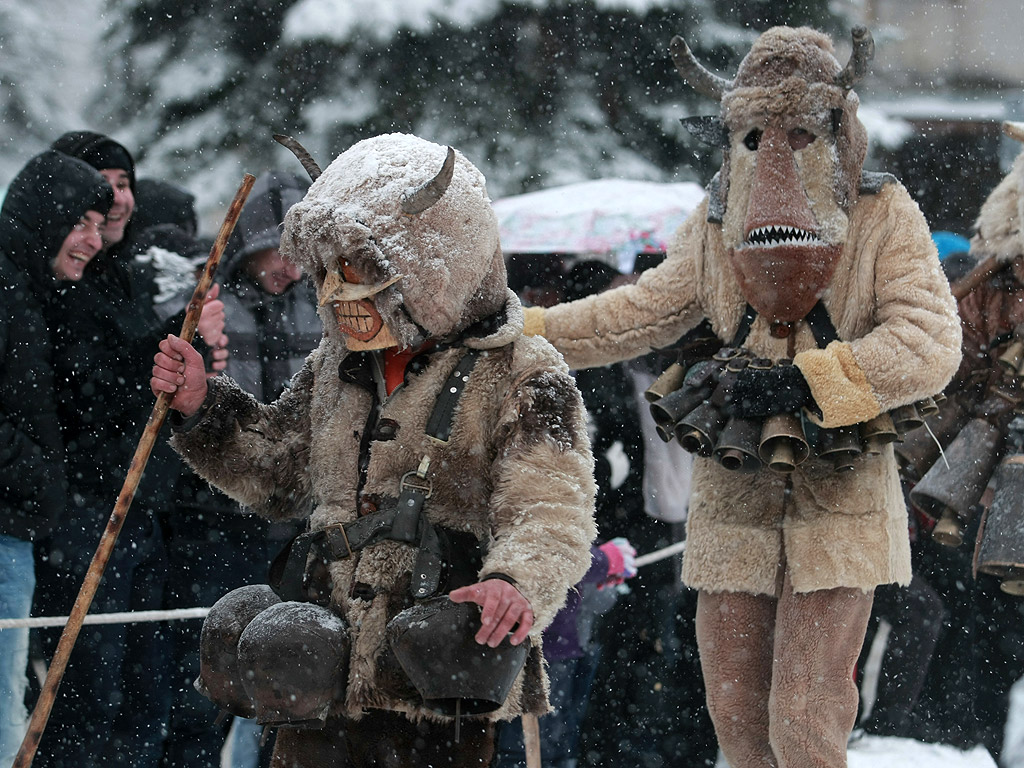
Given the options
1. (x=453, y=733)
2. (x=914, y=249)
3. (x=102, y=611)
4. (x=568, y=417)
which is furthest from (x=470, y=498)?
(x=102, y=611)

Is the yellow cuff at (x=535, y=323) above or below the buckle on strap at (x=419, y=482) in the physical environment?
below

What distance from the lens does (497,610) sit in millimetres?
2389

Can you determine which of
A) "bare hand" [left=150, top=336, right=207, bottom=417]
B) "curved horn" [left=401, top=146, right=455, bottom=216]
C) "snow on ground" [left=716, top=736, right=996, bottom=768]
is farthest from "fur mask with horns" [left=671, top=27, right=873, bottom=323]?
"snow on ground" [left=716, top=736, right=996, bottom=768]

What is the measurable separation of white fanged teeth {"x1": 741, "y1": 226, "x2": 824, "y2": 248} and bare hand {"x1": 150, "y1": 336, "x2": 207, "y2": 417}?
1.46 meters

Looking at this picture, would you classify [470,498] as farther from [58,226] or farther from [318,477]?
[58,226]

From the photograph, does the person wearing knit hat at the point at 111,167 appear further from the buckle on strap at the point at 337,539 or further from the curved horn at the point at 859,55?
the curved horn at the point at 859,55

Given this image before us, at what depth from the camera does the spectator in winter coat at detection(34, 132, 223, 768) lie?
393 centimetres

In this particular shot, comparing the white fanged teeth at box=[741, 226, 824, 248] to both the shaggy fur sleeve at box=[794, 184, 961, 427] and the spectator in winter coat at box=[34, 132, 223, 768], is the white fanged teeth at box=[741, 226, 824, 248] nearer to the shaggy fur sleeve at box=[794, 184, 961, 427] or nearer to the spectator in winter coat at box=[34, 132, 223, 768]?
the shaggy fur sleeve at box=[794, 184, 961, 427]

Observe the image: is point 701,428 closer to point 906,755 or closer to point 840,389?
point 840,389

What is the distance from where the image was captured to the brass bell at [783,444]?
3053 millimetres

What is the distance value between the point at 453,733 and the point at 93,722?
175 centimetres

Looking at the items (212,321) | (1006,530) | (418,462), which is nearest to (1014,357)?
(1006,530)

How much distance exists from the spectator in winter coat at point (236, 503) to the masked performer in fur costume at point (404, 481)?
1318 millimetres

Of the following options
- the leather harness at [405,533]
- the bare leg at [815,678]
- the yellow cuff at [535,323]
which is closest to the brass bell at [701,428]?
the bare leg at [815,678]
